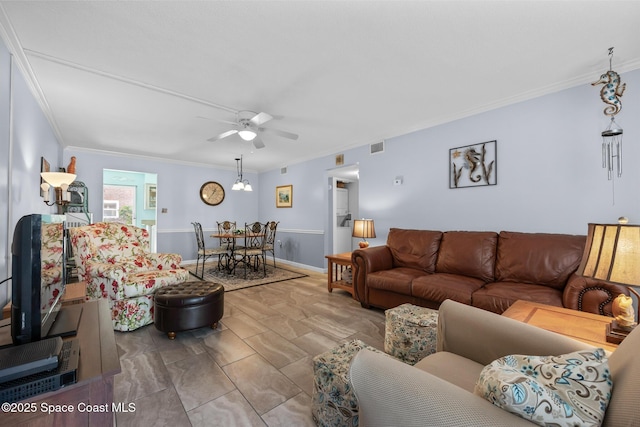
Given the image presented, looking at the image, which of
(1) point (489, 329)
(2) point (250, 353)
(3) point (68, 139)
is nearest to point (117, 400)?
(2) point (250, 353)

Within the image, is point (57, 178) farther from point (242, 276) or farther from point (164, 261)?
point (242, 276)

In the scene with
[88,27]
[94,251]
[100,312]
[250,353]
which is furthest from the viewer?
[94,251]

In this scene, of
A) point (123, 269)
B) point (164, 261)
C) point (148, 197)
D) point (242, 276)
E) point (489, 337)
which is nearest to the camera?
point (489, 337)

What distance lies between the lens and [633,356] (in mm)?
678

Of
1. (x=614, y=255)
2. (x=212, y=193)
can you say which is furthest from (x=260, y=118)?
(x=212, y=193)

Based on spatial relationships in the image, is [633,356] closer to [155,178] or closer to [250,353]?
[250,353]

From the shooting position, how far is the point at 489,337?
1240 millimetres

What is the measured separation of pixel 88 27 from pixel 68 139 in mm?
3655

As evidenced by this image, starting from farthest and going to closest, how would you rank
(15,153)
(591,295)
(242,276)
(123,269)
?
(242,276) < (123,269) < (15,153) < (591,295)

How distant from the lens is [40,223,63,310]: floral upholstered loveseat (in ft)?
3.83

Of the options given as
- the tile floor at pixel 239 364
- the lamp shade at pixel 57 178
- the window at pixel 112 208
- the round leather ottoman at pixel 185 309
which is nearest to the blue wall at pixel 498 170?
the lamp shade at pixel 57 178

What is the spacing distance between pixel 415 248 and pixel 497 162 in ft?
4.55

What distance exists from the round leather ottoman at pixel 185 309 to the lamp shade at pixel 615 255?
8.97 feet

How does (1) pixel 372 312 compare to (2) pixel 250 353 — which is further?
(1) pixel 372 312
